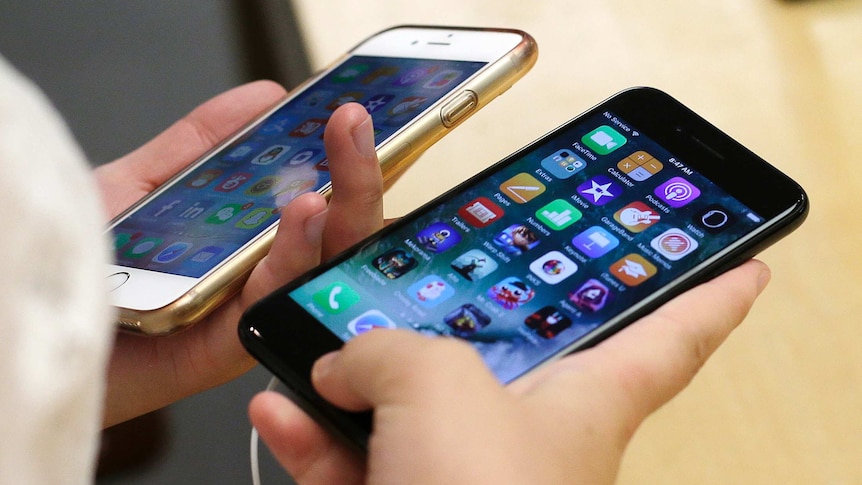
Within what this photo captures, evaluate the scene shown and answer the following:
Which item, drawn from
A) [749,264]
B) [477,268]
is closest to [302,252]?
[477,268]

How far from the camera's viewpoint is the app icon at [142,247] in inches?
19.1

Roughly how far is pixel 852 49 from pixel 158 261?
52cm

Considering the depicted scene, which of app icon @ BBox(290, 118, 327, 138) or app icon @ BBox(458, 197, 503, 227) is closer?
app icon @ BBox(458, 197, 503, 227)

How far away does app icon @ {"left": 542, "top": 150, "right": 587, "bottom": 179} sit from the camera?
416mm

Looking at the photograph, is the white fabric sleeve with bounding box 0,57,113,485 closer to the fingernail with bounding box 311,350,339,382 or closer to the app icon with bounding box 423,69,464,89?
the fingernail with bounding box 311,350,339,382

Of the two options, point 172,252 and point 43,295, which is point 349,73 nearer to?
point 172,252

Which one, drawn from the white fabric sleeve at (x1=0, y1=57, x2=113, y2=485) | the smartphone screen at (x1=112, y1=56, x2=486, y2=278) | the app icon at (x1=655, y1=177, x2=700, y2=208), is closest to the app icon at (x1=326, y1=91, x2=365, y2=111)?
the smartphone screen at (x1=112, y1=56, x2=486, y2=278)

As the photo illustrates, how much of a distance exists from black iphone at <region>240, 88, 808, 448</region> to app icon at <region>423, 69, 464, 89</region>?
0.10 metres

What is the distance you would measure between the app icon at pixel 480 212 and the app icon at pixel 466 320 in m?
0.05

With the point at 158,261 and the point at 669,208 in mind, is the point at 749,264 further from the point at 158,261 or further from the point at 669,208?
the point at 158,261

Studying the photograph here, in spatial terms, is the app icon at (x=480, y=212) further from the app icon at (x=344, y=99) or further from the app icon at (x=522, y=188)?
the app icon at (x=344, y=99)

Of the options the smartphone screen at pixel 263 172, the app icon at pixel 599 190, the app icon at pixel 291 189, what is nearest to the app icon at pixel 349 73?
the smartphone screen at pixel 263 172

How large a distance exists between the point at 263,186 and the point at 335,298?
0.53ft

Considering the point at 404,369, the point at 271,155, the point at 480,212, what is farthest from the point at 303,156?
the point at 404,369
